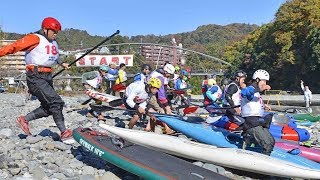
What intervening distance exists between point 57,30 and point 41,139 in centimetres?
167

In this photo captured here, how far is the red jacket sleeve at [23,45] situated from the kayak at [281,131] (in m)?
3.93

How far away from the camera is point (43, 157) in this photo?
5906mm

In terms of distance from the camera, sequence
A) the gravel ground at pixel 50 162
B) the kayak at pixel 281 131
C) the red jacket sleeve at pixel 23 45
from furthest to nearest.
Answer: the kayak at pixel 281 131, the red jacket sleeve at pixel 23 45, the gravel ground at pixel 50 162

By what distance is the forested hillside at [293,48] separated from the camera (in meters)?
37.1

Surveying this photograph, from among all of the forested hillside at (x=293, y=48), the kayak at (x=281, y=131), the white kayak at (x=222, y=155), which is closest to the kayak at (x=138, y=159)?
the white kayak at (x=222, y=155)

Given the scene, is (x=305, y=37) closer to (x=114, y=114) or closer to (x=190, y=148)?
(x=114, y=114)

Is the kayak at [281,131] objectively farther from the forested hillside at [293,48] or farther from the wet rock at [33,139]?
the forested hillside at [293,48]

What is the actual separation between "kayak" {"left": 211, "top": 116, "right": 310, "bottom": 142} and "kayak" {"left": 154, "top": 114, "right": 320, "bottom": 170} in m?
0.69

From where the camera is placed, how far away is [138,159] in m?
5.39

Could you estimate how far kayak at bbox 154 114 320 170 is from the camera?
6.58 meters

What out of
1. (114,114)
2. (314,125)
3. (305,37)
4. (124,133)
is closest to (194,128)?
(124,133)

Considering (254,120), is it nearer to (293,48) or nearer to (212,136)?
(212,136)

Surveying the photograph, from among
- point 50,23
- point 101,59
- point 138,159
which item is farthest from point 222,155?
point 101,59

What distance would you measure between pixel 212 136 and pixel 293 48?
35.7 meters
